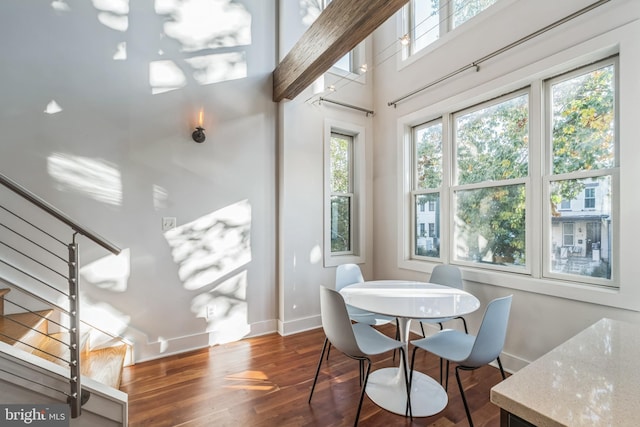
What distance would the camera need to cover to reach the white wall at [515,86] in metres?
1.82

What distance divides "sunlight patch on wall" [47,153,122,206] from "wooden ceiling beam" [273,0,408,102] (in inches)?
70.4

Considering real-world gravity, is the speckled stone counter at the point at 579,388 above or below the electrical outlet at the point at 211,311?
above

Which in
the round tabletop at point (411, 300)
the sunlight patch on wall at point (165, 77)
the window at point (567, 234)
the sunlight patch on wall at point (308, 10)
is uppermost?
the sunlight patch on wall at point (308, 10)

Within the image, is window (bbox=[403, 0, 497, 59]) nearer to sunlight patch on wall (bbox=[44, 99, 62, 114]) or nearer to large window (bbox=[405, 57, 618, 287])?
large window (bbox=[405, 57, 618, 287])

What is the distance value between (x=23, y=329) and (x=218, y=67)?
2.65 m

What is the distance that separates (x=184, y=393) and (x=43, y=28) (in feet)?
9.88

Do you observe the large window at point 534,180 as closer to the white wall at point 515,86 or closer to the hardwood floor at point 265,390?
the white wall at point 515,86

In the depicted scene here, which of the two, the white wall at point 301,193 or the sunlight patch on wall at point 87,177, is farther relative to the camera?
the white wall at point 301,193

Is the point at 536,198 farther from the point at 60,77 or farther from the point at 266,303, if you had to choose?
the point at 60,77

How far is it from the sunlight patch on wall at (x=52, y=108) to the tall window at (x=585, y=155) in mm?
3945

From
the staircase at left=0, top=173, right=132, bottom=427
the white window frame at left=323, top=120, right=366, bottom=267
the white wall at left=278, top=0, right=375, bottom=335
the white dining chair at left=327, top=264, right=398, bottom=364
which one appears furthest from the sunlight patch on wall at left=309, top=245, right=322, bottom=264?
the staircase at left=0, top=173, right=132, bottom=427

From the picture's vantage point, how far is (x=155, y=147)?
259cm

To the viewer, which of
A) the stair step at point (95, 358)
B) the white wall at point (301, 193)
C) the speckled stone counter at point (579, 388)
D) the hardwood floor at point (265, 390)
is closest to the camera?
the speckled stone counter at point (579, 388)

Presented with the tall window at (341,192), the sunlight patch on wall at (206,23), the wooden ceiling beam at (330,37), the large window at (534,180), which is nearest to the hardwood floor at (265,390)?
the large window at (534,180)
